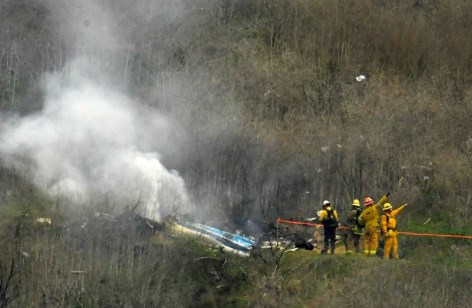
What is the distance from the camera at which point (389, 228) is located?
69.8 ft

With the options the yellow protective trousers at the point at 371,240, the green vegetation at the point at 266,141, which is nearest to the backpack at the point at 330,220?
the yellow protective trousers at the point at 371,240

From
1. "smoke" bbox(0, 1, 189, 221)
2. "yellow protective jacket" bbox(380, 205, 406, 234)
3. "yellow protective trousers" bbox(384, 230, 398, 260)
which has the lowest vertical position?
"yellow protective trousers" bbox(384, 230, 398, 260)

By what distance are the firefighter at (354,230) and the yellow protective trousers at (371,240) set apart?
24 centimetres

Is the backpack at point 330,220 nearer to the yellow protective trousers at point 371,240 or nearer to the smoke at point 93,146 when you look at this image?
the yellow protective trousers at point 371,240

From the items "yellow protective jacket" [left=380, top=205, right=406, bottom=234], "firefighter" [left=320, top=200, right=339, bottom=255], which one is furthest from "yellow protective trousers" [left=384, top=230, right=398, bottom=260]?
"firefighter" [left=320, top=200, right=339, bottom=255]

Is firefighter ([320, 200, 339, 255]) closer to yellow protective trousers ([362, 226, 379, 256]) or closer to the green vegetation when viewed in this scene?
the green vegetation

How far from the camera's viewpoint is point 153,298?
68.3 ft

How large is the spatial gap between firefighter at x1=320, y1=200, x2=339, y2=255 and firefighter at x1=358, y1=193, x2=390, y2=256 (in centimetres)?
62

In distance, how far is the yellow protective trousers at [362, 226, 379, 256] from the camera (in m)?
21.5

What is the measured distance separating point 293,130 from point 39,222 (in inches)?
327

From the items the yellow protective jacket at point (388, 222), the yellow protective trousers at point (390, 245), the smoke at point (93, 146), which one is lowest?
the yellow protective trousers at point (390, 245)

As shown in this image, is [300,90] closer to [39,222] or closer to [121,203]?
[121,203]

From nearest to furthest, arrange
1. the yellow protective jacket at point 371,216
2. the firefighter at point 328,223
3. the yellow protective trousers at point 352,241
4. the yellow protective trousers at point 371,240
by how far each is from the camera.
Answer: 1. the yellow protective jacket at point 371,216
2. the yellow protective trousers at point 371,240
3. the firefighter at point 328,223
4. the yellow protective trousers at point 352,241

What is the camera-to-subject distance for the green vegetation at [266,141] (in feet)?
68.9
